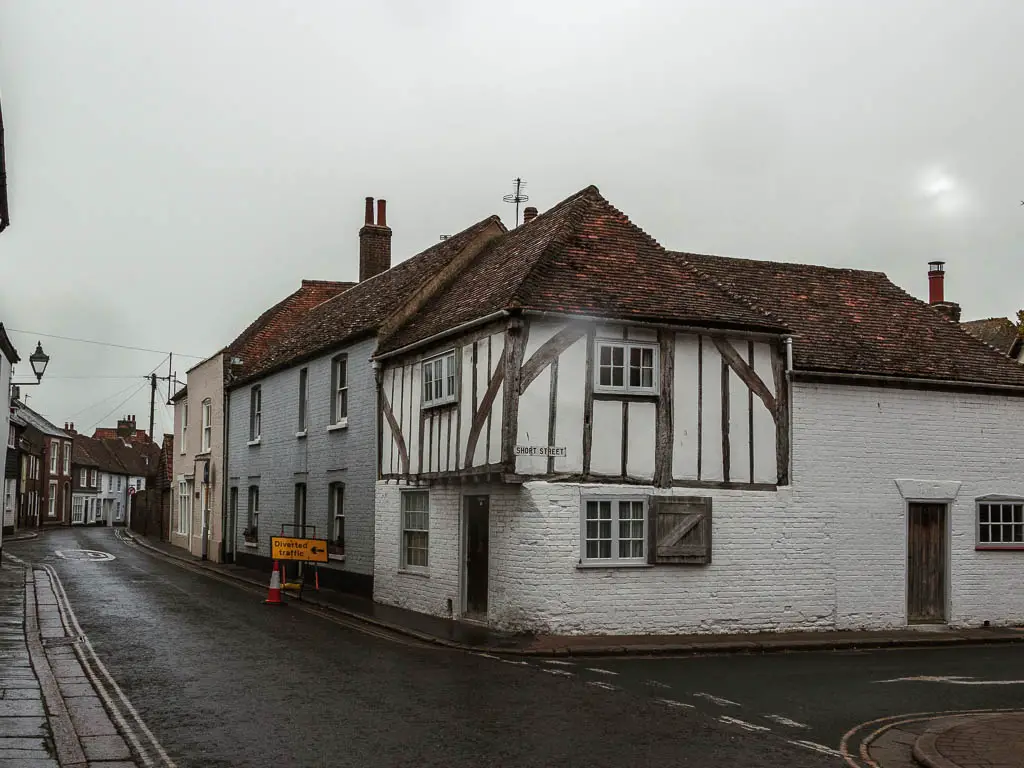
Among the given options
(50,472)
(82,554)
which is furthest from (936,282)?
(50,472)

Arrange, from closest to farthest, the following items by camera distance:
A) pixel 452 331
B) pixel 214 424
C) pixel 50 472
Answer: pixel 452 331
pixel 214 424
pixel 50 472

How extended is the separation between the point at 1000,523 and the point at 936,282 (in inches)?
471

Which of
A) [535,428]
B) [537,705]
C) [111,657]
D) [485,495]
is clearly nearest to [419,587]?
[485,495]

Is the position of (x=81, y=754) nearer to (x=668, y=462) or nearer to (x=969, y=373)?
(x=668, y=462)

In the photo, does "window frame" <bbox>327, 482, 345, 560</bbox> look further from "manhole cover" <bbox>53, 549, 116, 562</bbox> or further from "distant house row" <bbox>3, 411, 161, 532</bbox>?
"distant house row" <bbox>3, 411, 161, 532</bbox>

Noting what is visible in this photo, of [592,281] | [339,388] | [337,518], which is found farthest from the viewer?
[339,388]

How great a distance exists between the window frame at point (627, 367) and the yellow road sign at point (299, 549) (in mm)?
8306

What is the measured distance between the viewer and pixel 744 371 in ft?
61.4

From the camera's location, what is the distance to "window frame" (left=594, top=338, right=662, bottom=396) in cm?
1775

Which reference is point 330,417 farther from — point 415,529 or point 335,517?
point 415,529

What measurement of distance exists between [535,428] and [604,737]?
26.8ft

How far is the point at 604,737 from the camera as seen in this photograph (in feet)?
31.1

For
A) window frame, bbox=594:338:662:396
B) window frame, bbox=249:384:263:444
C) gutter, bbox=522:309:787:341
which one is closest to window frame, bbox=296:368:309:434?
window frame, bbox=249:384:263:444

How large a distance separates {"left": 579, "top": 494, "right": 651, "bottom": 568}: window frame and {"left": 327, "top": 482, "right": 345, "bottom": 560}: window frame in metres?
8.80
